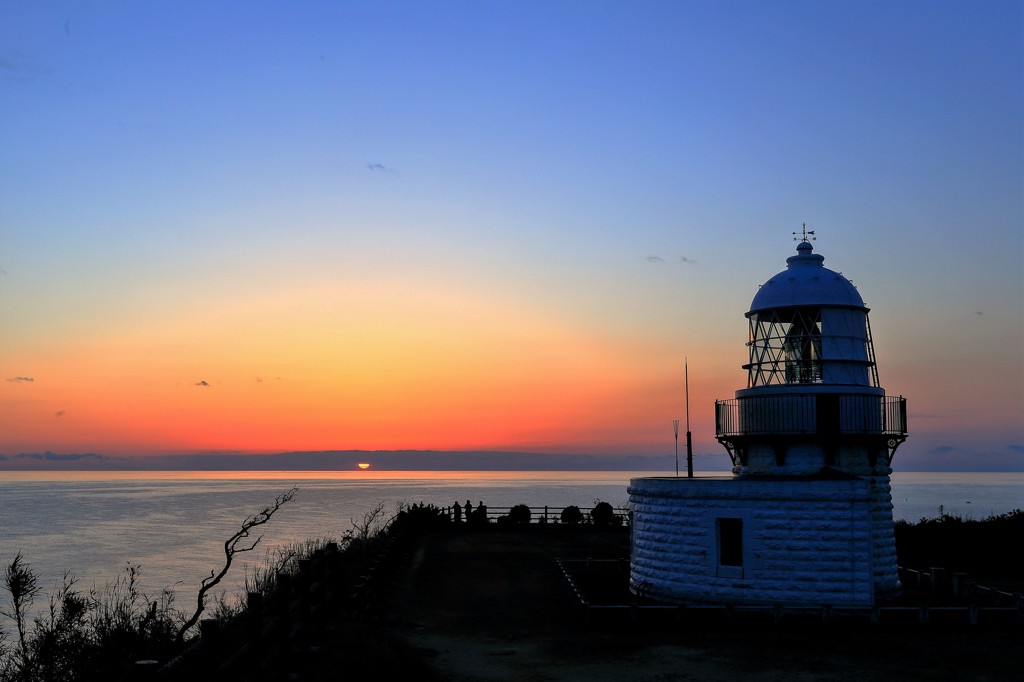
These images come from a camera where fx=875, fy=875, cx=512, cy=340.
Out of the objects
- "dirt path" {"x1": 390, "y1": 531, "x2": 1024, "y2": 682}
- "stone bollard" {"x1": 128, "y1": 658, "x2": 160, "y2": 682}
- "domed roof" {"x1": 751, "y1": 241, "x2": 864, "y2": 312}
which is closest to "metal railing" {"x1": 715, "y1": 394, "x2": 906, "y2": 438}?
"domed roof" {"x1": 751, "y1": 241, "x2": 864, "y2": 312}

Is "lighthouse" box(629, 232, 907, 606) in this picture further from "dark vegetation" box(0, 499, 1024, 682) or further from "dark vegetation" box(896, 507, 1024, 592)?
"dark vegetation" box(896, 507, 1024, 592)

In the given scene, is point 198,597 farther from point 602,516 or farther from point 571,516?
point 602,516

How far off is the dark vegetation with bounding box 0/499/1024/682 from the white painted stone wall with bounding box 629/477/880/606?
844cm

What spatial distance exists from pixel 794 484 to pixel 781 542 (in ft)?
5.06

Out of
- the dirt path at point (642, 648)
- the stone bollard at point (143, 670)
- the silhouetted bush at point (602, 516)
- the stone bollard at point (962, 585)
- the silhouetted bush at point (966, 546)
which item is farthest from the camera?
the silhouetted bush at point (602, 516)

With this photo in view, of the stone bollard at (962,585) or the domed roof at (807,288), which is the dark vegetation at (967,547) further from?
the domed roof at (807,288)

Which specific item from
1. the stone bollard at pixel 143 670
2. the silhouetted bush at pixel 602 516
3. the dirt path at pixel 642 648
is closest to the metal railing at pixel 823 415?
the dirt path at pixel 642 648

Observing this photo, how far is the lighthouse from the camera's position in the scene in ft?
73.0

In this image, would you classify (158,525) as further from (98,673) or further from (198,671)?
(198,671)

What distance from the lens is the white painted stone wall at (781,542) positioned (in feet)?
72.7

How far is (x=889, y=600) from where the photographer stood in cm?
2412

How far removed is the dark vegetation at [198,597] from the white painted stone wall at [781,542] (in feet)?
27.7

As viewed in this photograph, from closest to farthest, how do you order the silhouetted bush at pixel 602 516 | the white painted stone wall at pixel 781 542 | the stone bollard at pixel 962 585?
1. the white painted stone wall at pixel 781 542
2. the stone bollard at pixel 962 585
3. the silhouetted bush at pixel 602 516

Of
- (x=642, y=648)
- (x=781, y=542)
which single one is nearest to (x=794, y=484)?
(x=781, y=542)
